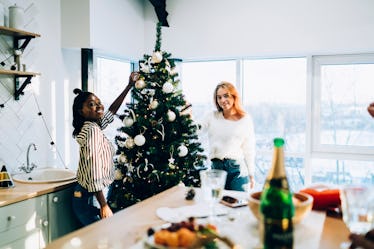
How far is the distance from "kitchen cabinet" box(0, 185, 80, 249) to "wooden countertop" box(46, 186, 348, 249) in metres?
1.08

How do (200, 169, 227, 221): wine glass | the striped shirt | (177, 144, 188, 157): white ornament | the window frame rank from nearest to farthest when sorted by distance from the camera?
1. (200, 169, 227, 221): wine glass
2. the striped shirt
3. (177, 144, 188, 157): white ornament
4. the window frame

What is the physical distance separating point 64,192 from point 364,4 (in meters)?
3.05

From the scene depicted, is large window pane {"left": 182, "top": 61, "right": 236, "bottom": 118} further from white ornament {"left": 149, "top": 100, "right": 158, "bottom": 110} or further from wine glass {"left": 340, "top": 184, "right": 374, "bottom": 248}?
wine glass {"left": 340, "top": 184, "right": 374, "bottom": 248}

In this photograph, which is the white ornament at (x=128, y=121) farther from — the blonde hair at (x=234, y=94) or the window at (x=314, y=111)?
the window at (x=314, y=111)

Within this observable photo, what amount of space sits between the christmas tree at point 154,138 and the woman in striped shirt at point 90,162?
1.26ft

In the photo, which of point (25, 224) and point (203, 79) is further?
point (203, 79)

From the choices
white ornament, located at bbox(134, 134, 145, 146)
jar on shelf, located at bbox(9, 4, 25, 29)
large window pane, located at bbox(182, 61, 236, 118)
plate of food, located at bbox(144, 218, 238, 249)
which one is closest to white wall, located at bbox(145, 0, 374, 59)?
large window pane, located at bbox(182, 61, 236, 118)

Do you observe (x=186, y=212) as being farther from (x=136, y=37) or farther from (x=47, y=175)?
(x=136, y=37)

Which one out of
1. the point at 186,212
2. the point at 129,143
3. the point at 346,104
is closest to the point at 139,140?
the point at 129,143

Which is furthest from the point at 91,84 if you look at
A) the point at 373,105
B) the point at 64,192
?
the point at 373,105

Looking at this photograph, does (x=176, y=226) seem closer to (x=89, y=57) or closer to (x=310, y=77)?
(x=89, y=57)

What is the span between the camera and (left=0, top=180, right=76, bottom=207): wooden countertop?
2.13 metres

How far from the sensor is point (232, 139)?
9.45 feet

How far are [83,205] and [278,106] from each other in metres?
2.38
